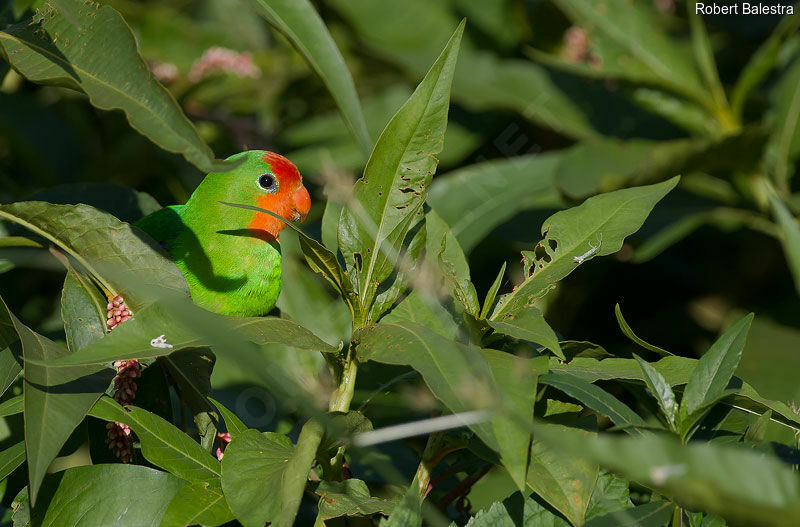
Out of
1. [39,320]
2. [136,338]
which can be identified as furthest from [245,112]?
[136,338]

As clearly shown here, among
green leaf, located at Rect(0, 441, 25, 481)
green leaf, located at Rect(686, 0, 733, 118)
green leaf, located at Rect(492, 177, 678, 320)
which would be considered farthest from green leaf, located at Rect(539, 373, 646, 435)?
green leaf, located at Rect(686, 0, 733, 118)

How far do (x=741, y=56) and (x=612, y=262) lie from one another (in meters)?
0.93

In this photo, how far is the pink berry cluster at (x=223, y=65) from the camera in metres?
2.39

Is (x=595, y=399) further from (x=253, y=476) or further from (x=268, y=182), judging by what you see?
(x=268, y=182)

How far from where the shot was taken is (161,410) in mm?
994

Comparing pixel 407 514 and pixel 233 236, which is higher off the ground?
pixel 407 514

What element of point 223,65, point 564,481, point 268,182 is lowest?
point 223,65

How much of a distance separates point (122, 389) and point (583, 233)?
56 cm

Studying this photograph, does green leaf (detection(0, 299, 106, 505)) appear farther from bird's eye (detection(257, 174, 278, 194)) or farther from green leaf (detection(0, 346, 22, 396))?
bird's eye (detection(257, 174, 278, 194))

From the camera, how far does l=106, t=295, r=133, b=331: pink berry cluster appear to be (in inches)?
36.5

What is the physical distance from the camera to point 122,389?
3.00 feet

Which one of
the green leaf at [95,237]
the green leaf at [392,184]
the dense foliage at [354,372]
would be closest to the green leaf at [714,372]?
the dense foliage at [354,372]

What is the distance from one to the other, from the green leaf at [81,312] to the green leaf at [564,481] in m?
0.52

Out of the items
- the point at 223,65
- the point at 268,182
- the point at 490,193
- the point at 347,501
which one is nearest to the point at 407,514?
the point at 347,501
